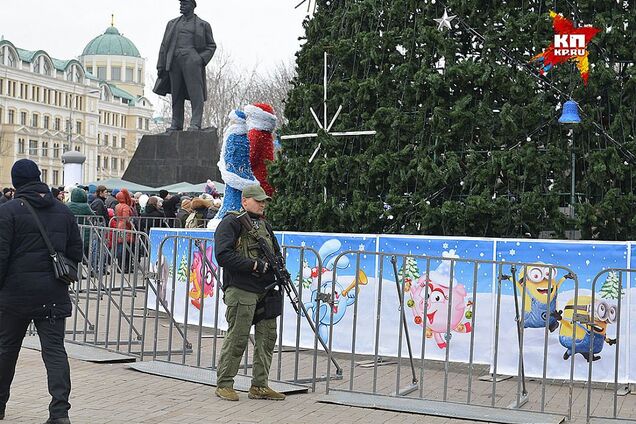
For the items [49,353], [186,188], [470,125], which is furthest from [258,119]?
[186,188]

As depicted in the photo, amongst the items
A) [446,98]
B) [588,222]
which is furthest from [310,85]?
[588,222]

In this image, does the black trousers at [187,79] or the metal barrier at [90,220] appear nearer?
the metal barrier at [90,220]

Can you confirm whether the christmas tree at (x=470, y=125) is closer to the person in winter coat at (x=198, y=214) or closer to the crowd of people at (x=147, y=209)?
the person in winter coat at (x=198, y=214)

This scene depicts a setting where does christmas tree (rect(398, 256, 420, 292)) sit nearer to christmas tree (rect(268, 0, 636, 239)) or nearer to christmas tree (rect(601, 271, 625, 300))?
christmas tree (rect(268, 0, 636, 239))

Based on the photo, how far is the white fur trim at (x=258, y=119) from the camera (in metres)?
14.4

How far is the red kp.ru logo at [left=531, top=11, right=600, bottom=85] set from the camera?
11688 millimetres

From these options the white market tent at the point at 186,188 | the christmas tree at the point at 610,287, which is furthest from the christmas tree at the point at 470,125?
the white market tent at the point at 186,188

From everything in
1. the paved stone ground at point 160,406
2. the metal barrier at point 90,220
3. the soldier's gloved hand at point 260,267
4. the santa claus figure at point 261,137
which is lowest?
the paved stone ground at point 160,406

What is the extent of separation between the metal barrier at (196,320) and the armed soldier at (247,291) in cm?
61

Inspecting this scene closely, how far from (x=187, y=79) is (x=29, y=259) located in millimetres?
19624

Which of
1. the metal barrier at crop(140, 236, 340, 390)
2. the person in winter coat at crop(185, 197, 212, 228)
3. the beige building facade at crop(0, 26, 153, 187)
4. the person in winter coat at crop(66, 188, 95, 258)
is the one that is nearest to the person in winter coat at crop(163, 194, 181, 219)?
the person in winter coat at crop(66, 188, 95, 258)

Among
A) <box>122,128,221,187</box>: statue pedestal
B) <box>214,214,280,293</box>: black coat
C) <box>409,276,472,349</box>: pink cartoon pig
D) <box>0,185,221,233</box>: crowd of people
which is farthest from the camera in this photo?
<box>122,128,221,187</box>: statue pedestal

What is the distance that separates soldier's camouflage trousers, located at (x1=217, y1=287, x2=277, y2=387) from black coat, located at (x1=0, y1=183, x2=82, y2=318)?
156 centimetres

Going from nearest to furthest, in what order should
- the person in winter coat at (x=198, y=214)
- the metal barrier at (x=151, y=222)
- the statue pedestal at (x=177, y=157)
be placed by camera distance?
the person in winter coat at (x=198, y=214), the metal barrier at (x=151, y=222), the statue pedestal at (x=177, y=157)
